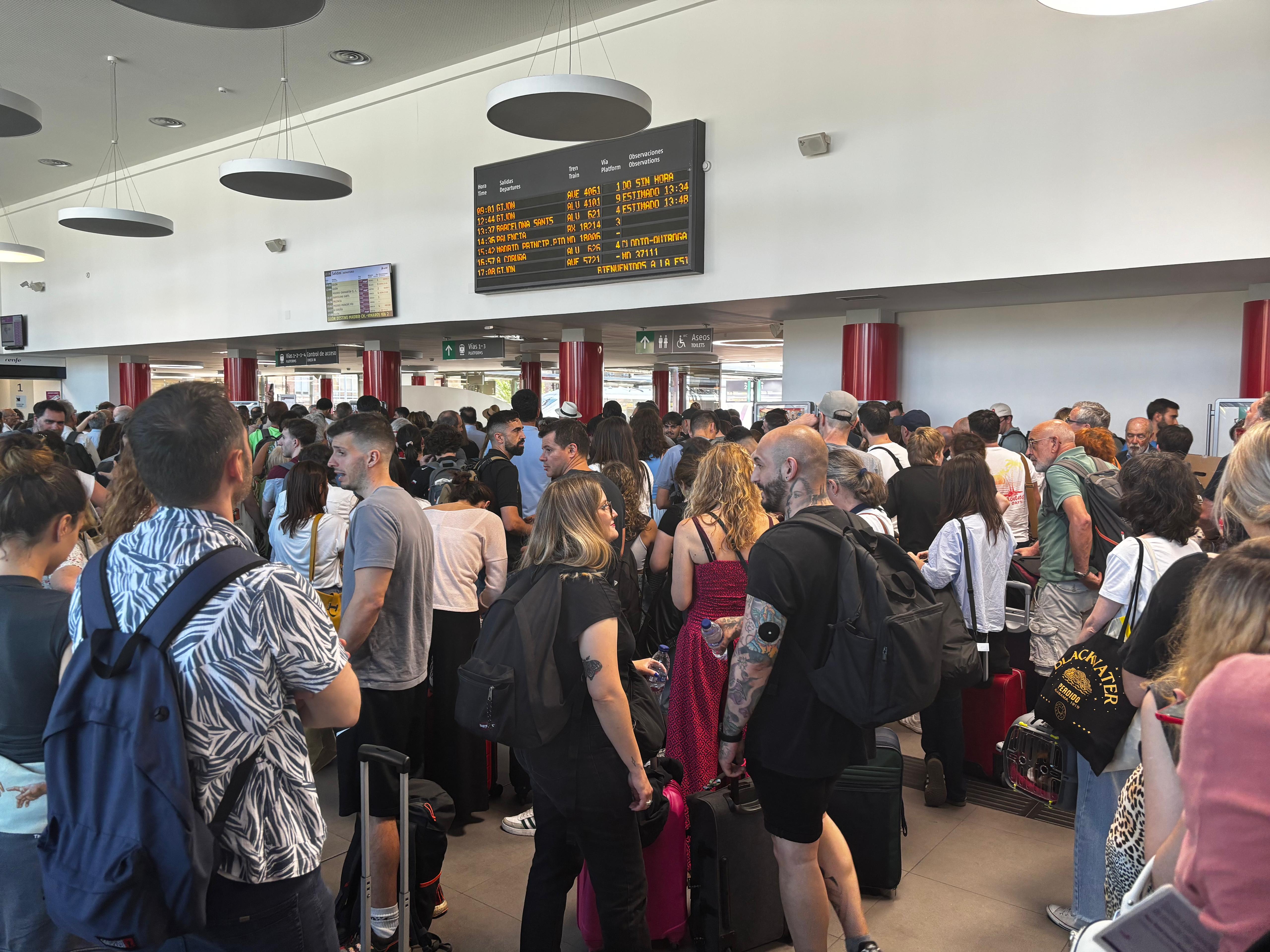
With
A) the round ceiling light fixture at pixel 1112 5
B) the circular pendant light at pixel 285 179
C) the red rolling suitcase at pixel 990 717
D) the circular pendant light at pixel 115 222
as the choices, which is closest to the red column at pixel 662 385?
the circular pendant light at pixel 115 222

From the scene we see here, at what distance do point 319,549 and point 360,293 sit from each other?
8.34 m

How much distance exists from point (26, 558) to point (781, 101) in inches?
284

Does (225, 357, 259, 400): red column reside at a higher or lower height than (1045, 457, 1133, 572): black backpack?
higher

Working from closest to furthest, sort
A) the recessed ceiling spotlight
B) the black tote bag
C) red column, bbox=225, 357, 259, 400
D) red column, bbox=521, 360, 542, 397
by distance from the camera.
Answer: the black tote bag → the recessed ceiling spotlight → red column, bbox=225, 357, 259, 400 → red column, bbox=521, 360, 542, 397

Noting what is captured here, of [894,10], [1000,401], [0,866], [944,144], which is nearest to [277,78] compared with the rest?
[894,10]

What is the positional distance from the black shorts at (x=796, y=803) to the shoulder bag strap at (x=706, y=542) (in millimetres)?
968

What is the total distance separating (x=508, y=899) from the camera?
2955 millimetres

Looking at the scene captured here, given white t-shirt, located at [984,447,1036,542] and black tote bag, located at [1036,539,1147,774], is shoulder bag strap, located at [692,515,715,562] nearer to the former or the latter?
black tote bag, located at [1036,539,1147,774]

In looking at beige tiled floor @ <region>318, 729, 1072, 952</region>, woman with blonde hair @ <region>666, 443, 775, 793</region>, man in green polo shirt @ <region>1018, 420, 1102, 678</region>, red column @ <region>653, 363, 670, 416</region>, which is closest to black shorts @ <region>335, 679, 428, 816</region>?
beige tiled floor @ <region>318, 729, 1072, 952</region>

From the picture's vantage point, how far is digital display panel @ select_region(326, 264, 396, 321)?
10.8m

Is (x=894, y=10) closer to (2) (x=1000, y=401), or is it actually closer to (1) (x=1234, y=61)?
(1) (x=1234, y=61)

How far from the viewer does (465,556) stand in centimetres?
341

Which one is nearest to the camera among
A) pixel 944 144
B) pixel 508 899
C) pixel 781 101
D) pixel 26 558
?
pixel 26 558

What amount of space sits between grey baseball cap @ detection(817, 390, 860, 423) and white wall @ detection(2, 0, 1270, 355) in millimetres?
2124
